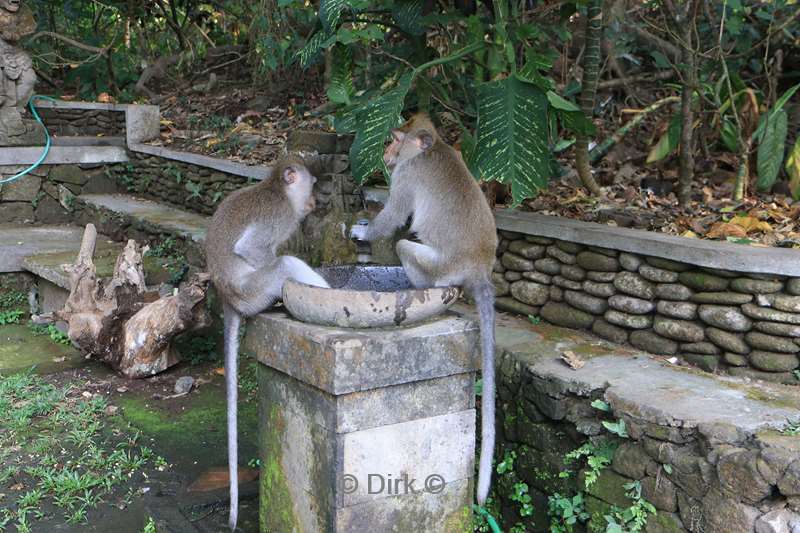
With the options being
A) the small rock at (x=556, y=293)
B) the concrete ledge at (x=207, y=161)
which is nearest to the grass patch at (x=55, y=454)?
the concrete ledge at (x=207, y=161)

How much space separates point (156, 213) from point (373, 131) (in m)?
4.54

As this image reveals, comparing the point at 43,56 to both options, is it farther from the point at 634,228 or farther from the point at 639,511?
the point at 639,511

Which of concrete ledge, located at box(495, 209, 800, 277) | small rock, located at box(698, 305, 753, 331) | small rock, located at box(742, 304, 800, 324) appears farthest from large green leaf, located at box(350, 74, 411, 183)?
small rock, located at box(742, 304, 800, 324)

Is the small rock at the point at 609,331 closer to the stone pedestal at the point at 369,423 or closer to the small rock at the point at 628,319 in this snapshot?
the small rock at the point at 628,319

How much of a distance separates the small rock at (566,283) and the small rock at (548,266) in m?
0.04

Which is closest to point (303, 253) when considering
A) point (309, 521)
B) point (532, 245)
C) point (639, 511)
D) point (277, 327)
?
point (532, 245)

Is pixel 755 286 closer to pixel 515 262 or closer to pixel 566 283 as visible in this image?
pixel 566 283

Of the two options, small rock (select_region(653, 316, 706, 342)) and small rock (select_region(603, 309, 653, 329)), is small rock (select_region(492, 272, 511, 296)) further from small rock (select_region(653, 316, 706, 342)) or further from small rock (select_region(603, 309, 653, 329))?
small rock (select_region(653, 316, 706, 342))

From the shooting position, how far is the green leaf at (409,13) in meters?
4.83

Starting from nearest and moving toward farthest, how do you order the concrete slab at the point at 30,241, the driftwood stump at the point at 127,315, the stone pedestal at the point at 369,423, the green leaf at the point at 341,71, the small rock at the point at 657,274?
the stone pedestal at the point at 369,423
the small rock at the point at 657,274
the green leaf at the point at 341,71
the driftwood stump at the point at 127,315
the concrete slab at the point at 30,241

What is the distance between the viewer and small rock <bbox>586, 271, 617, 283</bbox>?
429cm

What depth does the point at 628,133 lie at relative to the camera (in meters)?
6.58

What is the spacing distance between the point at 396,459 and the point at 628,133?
4412 millimetres

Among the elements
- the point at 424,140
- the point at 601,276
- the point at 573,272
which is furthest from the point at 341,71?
the point at 601,276
